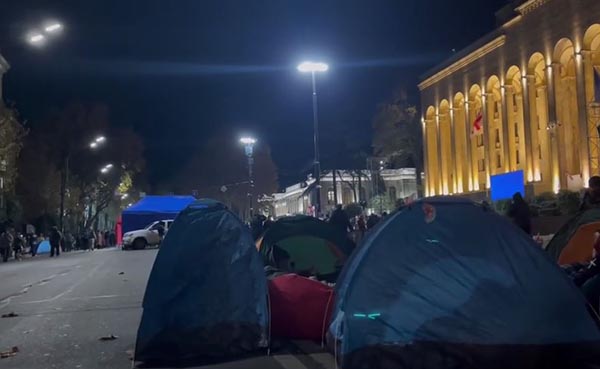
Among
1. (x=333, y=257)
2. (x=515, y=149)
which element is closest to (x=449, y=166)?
(x=515, y=149)

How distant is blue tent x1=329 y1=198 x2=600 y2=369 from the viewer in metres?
6.65

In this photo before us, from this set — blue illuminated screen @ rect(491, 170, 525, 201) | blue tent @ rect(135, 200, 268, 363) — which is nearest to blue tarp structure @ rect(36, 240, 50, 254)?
blue illuminated screen @ rect(491, 170, 525, 201)

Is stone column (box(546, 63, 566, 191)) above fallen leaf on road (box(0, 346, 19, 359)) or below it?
above

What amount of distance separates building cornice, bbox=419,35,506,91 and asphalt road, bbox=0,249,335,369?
3469 centimetres

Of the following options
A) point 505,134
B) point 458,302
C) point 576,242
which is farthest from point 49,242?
point 458,302

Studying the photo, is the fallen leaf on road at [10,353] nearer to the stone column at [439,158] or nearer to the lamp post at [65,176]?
the lamp post at [65,176]

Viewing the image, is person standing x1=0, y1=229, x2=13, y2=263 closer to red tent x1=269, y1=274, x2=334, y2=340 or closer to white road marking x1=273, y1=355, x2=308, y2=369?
red tent x1=269, y1=274, x2=334, y2=340

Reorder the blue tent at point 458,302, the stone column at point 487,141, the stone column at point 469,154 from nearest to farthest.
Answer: the blue tent at point 458,302 < the stone column at point 487,141 < the stone column at point 469,154

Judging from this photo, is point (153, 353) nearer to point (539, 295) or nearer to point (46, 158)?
point (539, 295)

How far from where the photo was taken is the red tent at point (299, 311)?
8.68m

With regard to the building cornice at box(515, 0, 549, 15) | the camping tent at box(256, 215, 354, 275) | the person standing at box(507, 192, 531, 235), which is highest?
the building cornice at box(515, 0, 549, 15)

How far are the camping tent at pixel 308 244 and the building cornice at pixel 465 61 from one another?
3572 centimetres

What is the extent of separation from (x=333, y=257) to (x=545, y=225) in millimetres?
15689

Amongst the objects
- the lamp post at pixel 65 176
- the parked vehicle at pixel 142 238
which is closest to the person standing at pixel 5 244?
the parked vehicle at pixel 142 238
